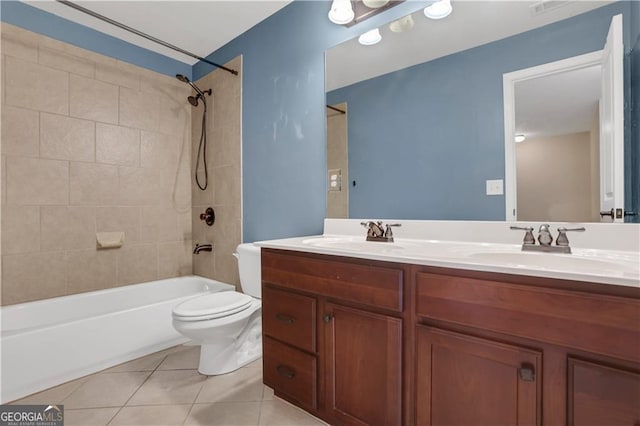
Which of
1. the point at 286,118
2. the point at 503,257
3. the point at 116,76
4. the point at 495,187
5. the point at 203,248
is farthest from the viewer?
the point at 203,248

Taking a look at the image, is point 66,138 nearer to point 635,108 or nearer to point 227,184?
point 227,184

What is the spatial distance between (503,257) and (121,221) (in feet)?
8.86

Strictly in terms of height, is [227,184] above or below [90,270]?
above

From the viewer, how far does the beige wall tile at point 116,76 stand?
243 cm

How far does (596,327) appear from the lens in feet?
2.52

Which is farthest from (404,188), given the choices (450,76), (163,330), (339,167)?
(163,330)

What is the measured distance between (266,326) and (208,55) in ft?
8.14

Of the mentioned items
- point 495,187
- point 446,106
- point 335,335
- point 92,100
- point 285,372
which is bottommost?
point 285,372

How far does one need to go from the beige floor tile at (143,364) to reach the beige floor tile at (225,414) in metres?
0.61

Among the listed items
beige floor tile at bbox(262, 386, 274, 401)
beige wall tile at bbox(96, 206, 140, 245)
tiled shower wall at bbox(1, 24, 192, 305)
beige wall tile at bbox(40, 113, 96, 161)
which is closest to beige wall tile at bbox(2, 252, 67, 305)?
tiled shower wall at bbox(1, 24, 192, 305)

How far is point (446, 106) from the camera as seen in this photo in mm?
1533

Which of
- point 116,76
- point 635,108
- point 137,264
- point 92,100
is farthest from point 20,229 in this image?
point 635,108

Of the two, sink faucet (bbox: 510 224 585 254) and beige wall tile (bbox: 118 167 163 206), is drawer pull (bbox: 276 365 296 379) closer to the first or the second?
sink faucet (bbox: 510 224 585 254)

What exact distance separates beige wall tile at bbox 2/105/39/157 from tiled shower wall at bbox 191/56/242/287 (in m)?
1.14
